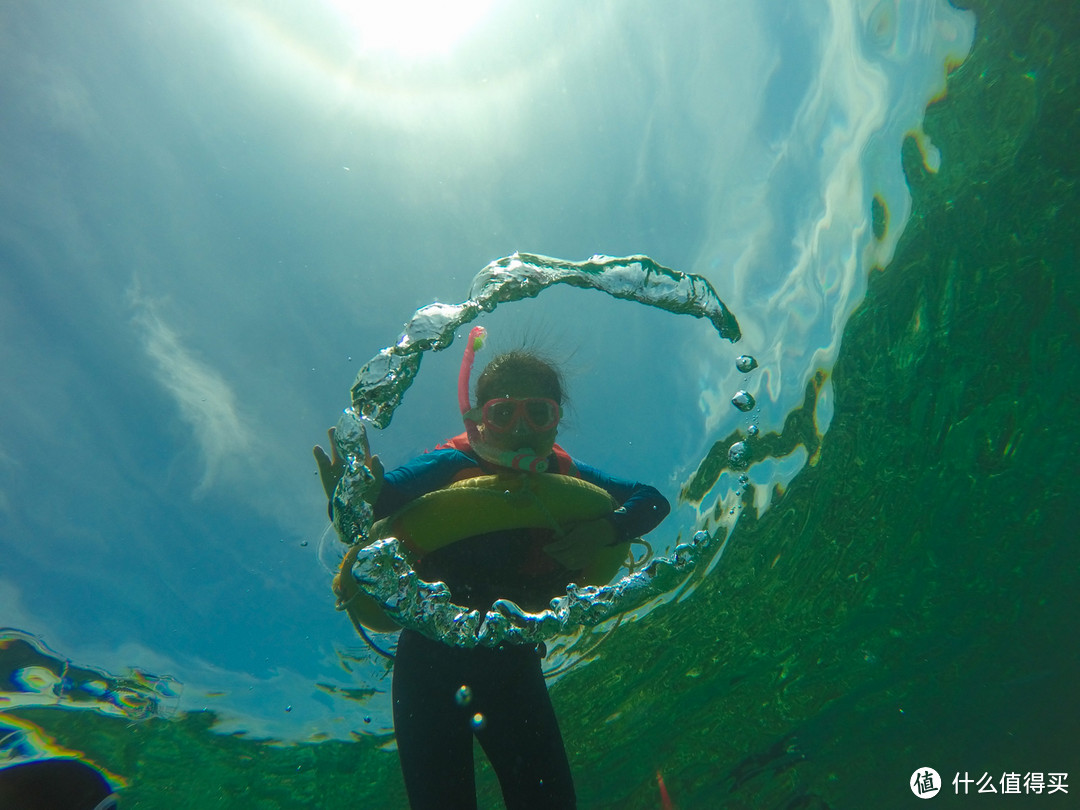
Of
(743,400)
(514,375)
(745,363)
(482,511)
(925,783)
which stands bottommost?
(925,783)

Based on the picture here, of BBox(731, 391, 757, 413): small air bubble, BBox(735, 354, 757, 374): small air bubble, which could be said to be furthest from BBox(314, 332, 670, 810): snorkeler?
BBox(731, 391, 757, 413): small air bubble

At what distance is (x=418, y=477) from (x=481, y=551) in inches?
38.4

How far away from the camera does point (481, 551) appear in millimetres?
5078

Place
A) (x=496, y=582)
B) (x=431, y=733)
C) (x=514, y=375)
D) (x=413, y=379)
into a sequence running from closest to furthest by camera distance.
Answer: (x=431, y=733), (x=496, y=582), (x=514, y=375), (x=413, y=379)

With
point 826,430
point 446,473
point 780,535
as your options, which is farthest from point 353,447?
point 780,535

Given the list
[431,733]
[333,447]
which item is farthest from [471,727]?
[333,447]

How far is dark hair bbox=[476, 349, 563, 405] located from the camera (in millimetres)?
5530

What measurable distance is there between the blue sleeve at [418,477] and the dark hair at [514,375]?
70cm

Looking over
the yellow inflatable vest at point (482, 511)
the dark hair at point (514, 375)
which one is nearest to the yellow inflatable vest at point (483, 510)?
the yellow inflatable vest at point (482, 511)

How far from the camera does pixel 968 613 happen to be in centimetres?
1563

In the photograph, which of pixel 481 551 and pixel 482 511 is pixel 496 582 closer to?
pixel 481 551

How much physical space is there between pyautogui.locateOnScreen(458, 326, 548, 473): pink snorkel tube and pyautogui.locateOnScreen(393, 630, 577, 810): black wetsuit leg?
75.9 inches

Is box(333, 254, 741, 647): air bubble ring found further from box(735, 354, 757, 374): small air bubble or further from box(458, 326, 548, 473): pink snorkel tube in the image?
box(735, 354, 757, 374): small air bubble

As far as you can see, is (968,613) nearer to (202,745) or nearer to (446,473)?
(446,473)
